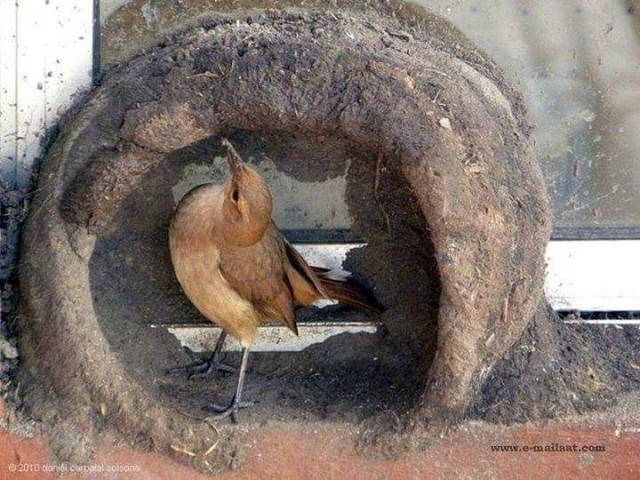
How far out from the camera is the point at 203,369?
454 cm

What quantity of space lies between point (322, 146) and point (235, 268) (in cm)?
61

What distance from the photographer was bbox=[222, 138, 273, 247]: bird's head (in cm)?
399

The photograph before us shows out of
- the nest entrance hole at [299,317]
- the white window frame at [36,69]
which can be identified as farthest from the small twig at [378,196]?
the white window frame at [36,69]

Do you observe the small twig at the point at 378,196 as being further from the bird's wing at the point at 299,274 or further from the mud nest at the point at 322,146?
the bird's wing at the point at 299,274

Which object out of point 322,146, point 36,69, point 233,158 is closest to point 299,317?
point 322,146

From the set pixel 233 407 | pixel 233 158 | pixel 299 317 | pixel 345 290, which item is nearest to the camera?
pixel 233 158

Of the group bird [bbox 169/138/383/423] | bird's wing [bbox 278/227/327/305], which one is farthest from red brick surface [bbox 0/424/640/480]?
bird's wing [bbox 278/227/327/305]

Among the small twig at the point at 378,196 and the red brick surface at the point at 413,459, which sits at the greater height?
the small twig at the point at 378,196

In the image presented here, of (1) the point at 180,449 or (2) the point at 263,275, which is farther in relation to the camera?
(2) the point at 263,275

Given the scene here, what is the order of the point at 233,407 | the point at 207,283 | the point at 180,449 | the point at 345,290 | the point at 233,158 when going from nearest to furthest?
the point at 233,158, the point at 180,449, the point at 233,407, the point at 207,283, the point at 345,290

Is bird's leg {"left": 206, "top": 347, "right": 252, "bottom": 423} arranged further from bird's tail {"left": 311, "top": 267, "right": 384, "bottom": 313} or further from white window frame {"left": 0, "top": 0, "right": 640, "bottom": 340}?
white window frame {"left": 0, "top": 0, "right": 640, "bottom": 340}

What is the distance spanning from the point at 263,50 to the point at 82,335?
1246 millimetres

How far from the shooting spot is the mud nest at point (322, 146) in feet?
12.8

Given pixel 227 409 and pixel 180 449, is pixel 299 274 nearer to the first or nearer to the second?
pixel 227 409
